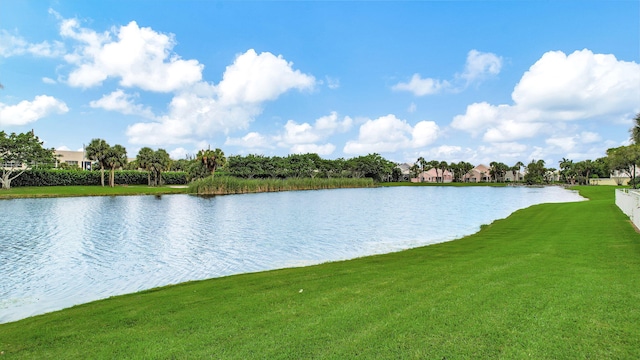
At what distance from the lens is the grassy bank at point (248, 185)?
62122 mm

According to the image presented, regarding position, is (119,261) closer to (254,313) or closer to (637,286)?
(254,313)

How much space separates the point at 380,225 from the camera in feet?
82.9

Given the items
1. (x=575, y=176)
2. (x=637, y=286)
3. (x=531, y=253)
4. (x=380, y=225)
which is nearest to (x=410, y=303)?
(x=637, y=286)

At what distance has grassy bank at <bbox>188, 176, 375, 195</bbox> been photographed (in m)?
62.1

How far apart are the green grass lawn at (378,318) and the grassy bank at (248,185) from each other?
180 feet

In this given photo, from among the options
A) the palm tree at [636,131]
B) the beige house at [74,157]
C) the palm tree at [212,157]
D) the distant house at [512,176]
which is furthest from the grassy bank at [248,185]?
the distant house at [512,176]

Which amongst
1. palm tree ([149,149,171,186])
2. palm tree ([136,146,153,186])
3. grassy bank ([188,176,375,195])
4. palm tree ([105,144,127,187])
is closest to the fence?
grassy bank ([188,176,375,195])

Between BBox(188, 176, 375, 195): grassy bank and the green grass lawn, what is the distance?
54770 millimetres

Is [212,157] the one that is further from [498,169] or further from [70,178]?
[498,169]

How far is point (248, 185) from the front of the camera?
6688cm

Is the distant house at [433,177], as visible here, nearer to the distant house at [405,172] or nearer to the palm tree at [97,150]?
the distant house at [405,172]

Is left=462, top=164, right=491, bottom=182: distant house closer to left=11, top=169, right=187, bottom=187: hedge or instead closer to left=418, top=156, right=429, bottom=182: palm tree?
left=418, top=156, right=429, bottom=182: palm tree

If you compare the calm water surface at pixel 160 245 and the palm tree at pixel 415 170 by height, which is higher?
the palm tree at pixel 415 170

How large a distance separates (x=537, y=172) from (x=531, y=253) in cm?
13673
